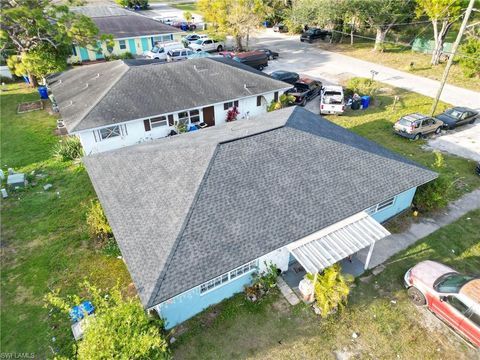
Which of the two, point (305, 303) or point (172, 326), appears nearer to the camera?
point (172, 326)

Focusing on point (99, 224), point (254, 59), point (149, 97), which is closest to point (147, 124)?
point (149, 97)

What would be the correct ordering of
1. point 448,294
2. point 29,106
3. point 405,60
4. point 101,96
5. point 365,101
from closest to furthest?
point 448,294
point 101,96
point 365,101
point 29,106
point 405,60

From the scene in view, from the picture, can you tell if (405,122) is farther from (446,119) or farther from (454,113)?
(454,113)

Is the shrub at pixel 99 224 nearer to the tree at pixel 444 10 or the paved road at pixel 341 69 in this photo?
the paved road at pixel 341 69

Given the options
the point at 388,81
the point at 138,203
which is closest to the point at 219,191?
the point at 138,203

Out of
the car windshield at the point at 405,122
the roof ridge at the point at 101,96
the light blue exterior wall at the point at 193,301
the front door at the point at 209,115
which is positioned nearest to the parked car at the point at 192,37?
the roof ridge at the point at 101,96

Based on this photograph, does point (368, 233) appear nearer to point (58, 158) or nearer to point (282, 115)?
point (282, 115)
